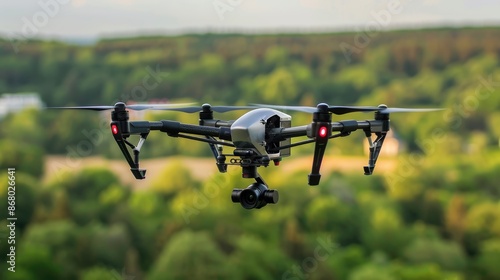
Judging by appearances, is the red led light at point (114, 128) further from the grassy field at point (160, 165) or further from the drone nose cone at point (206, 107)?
the grassy field at point (160, 165)

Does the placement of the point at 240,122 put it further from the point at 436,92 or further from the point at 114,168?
the point at 436,92

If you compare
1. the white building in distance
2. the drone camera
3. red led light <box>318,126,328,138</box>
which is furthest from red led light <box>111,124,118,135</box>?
the white building in distance

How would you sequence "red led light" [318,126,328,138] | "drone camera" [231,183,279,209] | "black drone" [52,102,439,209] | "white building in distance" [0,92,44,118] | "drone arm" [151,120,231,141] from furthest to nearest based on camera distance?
"white building in distance" [0,92,44,118] < "drone arm" [151,120,231,141] < "drone camera" [231,183,279,209] < "black drone" [52,102,439,209] < "red led light" [318,126,328,138]

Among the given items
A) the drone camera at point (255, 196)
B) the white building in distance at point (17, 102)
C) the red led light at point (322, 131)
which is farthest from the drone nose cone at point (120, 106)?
the white building in distance at point (17, 102)

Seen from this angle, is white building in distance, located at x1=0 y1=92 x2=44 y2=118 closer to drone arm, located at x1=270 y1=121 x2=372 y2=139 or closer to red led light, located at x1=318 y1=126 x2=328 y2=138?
drone arm, located at x1=270 y1=121 x2=372 y2=139

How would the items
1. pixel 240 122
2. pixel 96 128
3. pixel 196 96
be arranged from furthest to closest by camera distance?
pixel 196 96
pixel 96 128
pixel 240 122

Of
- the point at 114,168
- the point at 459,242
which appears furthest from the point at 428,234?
the point at 114,168

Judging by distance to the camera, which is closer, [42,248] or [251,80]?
[42,248]
